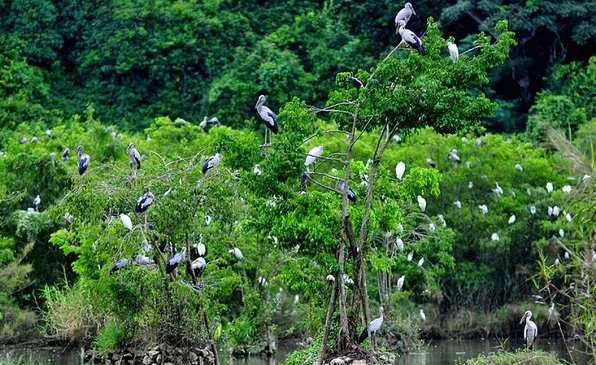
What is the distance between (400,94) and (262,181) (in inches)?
91.3

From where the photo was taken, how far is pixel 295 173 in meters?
17.8

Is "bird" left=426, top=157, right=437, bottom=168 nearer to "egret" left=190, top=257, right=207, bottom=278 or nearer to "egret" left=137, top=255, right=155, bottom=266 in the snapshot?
"egret" left=190, top=257, right=207, bottom=278

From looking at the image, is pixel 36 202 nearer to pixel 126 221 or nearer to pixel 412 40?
pixel 126 221

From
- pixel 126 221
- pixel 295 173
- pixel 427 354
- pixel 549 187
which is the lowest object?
pixel 427 354

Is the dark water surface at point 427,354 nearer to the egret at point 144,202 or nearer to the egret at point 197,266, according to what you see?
the egret at point 197,266

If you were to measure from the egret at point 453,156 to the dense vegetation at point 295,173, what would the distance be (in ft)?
0.55

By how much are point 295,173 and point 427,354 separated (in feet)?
33.8

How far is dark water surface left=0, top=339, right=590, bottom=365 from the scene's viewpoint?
24281 millimetres

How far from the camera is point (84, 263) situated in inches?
912

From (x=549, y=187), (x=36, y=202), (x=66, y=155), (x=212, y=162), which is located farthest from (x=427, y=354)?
(x=66, y=155)

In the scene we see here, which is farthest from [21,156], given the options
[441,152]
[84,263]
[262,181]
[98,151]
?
[262,181]

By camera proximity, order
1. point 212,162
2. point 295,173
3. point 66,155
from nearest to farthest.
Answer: point 295,173 < point 212,162 < point 66,155

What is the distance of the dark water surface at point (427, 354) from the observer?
2428cm

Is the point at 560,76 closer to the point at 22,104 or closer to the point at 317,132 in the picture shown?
the point at 22,104
